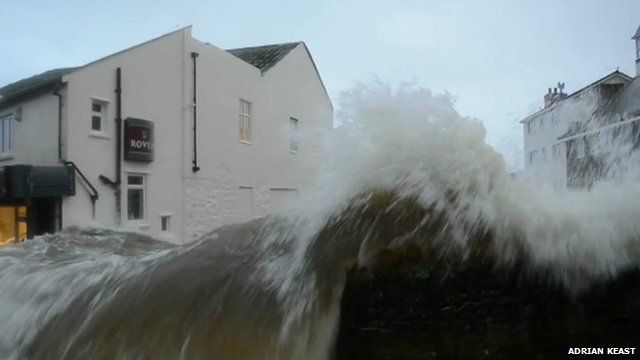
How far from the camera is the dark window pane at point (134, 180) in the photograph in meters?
14.0

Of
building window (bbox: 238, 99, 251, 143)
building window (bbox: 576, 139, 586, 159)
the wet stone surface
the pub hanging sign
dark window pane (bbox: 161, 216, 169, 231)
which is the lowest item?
dark window pane (bbox: 161, 216, 169, 231)

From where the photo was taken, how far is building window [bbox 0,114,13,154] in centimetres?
1376

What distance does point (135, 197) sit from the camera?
46.7ft

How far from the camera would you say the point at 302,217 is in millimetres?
2789

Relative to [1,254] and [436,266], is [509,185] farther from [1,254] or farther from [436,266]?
[1,254]

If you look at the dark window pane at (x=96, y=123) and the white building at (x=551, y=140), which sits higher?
the dark window pane at (x=96, y=123)

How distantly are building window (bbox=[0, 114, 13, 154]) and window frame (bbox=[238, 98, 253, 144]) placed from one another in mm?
7599

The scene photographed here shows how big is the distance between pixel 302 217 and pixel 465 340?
110 cm

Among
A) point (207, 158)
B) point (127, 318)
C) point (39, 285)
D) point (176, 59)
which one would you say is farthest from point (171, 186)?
point (127, 318)

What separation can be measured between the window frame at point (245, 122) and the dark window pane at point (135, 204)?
562 centimetres

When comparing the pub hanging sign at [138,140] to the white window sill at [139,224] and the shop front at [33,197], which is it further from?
the shop front at [33,197]

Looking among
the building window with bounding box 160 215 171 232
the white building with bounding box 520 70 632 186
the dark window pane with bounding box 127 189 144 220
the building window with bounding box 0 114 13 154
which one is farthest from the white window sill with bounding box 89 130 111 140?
the white building with bounding box 520 70 632 186

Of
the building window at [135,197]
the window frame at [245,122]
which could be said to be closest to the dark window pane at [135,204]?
the building window at [135,197]

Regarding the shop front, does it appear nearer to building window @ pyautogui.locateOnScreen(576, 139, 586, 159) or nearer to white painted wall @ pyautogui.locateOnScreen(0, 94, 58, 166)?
white painted wall @ pyautogui.locateOnScreen(0, 94, 58, 166)
